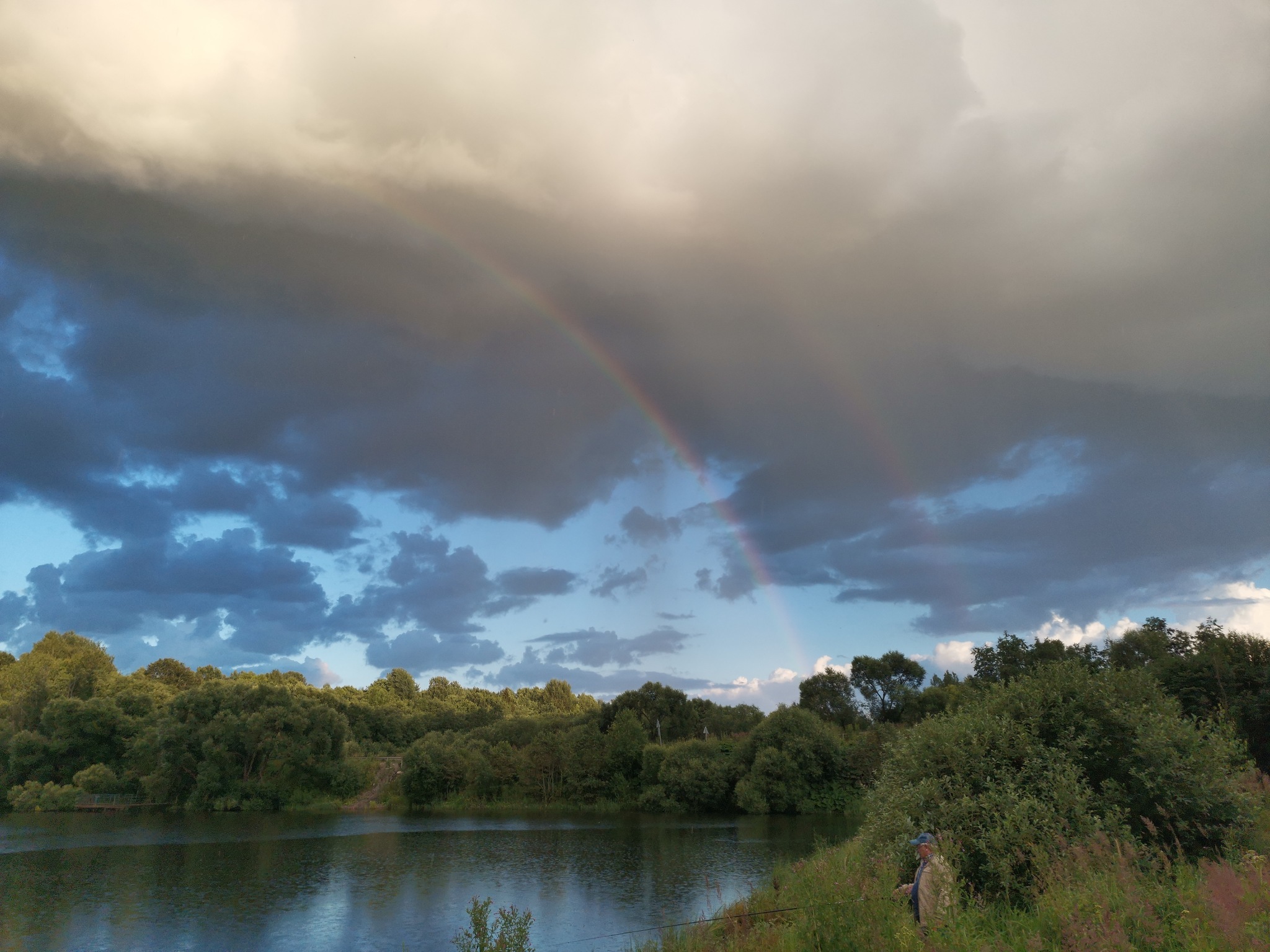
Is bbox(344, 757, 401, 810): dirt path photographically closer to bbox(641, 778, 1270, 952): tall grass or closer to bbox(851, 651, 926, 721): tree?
bbox(851, 651, 926, 721): tree

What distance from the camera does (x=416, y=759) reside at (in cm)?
9169

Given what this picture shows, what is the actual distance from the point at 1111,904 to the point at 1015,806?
170 inches

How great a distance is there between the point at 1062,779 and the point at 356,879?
37.2 m

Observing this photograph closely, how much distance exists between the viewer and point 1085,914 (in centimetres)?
902

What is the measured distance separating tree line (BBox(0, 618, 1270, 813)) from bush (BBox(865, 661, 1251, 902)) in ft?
185

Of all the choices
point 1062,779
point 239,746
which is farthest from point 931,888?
point 239,746

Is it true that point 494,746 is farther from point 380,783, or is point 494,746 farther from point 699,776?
point 699,776

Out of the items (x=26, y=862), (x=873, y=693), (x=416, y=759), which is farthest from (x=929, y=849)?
(x=873, y=693)

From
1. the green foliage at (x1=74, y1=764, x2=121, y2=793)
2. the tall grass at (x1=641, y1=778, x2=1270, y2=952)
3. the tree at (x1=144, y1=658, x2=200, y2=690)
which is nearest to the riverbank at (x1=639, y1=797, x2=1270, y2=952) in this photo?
the tall grass at (x1=641, y1=778, x2=1270, y2=952)

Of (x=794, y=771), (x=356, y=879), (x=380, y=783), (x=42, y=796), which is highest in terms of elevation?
(x=794, y=771)

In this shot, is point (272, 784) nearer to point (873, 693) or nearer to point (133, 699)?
point (133, 699)

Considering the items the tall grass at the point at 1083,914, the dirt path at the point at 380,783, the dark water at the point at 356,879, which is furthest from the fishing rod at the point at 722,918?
the dirt path at the point at 380,783

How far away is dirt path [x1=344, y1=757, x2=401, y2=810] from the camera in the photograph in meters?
91.8

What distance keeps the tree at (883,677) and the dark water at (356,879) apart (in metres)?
42.3
